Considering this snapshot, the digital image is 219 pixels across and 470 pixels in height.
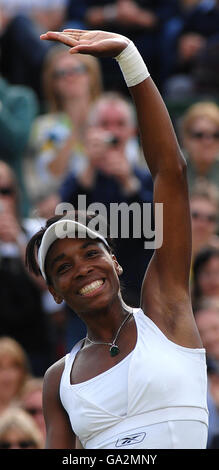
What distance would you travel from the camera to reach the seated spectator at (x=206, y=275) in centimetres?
662

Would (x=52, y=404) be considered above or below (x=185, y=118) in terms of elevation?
below

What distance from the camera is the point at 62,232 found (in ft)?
12.9

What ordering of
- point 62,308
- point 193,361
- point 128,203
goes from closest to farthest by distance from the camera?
point 193,361 < point 128,203 < point 62,308

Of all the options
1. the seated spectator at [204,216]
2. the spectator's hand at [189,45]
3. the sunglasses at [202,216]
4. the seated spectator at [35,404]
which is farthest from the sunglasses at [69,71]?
the seated spectator at [35,404]

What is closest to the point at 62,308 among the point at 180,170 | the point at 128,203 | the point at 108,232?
the point at 128,203

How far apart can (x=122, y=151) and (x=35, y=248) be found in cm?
286

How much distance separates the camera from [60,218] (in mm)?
4039

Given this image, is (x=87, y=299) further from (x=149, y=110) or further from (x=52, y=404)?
(x=149, y=110)

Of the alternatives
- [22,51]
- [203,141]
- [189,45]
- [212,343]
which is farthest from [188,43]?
[212,343]

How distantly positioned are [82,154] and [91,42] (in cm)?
383

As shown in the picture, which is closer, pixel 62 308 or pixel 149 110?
pixel 149 110

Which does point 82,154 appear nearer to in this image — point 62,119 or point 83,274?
point 62,119

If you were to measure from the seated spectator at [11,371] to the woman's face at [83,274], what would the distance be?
259 centimetres

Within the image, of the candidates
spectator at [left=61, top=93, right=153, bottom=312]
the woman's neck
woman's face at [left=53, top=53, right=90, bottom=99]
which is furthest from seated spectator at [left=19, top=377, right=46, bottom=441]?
the woman's neck
